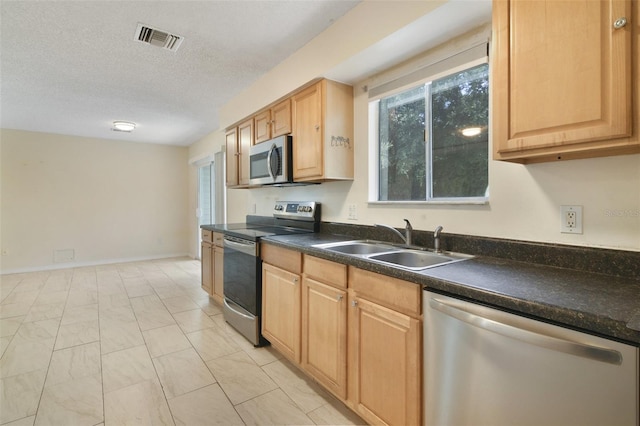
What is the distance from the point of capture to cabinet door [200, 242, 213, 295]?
3.49 metres

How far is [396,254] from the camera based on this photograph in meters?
1.88

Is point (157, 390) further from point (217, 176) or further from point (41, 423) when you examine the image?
point (217, 176)

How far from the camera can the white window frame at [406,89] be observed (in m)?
1.74

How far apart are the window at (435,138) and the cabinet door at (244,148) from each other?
1508 millimetres

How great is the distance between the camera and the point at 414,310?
4.23ft

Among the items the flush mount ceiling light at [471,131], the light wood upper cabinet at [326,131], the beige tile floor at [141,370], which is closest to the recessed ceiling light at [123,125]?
the beige tile floor at [141,370]

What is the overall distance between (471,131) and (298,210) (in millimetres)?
1644

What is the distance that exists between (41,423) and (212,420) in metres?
0.92

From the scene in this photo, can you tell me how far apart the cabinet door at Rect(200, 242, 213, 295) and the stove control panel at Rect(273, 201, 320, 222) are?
0.92 m

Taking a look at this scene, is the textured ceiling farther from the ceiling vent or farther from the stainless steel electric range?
the stainless steel electric range

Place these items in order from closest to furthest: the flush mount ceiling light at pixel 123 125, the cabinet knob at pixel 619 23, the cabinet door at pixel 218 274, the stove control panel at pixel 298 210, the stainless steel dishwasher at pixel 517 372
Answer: the stainless steel dishwasher at pixel 517 372 < the cabinet knob at pixel 619 23 < the stove control panel at pixel 298 210 < the cabinet door at pixel 218 274 < the flush mount ceiling light at pixel 123 125

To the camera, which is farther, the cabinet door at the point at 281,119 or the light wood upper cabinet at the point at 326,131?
the cabinet door at the point at 281,119

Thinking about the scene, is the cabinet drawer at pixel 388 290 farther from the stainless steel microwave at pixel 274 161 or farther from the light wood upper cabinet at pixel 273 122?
the light wood upper cabinet at pixel 273 122

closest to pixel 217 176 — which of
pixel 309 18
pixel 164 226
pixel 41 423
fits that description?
pixel 164 226
